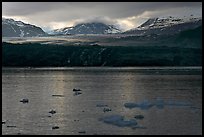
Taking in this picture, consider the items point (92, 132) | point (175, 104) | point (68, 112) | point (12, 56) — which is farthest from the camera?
point (12, 56)

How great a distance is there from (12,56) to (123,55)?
5135cm

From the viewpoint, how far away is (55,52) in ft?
632

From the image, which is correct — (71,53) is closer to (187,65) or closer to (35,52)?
(35,52)

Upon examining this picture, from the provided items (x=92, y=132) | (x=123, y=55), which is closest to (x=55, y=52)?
(x=123, y=55)

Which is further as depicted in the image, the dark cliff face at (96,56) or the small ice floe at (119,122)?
the dark cliff face at (96,56)

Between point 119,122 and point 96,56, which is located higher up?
point 96,56

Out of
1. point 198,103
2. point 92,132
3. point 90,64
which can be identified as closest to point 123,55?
point 90,64

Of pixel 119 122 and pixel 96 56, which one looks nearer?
pixel 119 122

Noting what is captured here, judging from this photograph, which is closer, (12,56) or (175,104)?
(175,104)

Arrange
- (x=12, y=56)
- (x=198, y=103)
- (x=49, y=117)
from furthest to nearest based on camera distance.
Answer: (x=12, y=56) < (x=198, y=103) < (x=49, y=117)

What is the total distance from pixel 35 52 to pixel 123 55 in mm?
41614

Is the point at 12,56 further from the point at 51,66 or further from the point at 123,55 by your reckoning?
the point at 123,55

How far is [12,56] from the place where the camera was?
18325cm

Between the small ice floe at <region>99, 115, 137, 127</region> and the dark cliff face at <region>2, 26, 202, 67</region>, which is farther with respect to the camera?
the dark cliff face at <region>2, 26, 202, 67</region>
